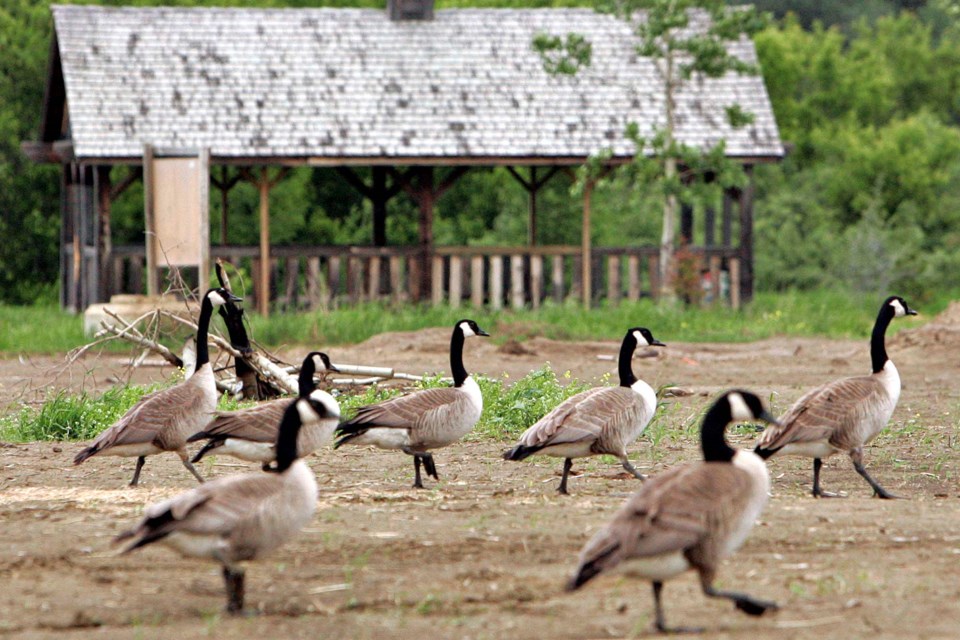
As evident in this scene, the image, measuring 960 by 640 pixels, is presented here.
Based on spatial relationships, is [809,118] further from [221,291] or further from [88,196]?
[221,291]

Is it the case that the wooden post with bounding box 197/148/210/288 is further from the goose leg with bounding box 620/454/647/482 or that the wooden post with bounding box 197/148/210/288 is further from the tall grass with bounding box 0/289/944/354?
the goose leg with bounding box 620/454/647/482

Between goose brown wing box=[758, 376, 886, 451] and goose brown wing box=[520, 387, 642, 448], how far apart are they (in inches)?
37.7

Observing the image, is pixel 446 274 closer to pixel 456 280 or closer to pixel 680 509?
pixel 456 280

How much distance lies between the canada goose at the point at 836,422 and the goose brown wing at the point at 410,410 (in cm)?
219

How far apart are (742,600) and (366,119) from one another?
65.3ft

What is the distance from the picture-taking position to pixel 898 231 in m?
31.1

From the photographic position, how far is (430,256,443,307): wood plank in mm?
25969

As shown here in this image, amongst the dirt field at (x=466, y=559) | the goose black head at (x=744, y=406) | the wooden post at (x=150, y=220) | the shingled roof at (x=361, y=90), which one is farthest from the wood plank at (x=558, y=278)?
the goose black head at (x=744, y=406)

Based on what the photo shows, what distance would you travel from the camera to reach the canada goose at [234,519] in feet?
21.0

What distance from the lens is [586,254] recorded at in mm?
26344

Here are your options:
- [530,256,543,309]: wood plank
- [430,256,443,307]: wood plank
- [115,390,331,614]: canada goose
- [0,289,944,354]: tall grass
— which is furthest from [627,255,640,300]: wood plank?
[115,390,331,614]: canada goose

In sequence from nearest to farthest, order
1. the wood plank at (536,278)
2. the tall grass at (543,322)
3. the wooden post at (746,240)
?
the tall grass at (543,322) → the wood plank at (536,278) → the wooden post at (746,240)

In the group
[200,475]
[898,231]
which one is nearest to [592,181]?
[898,231]

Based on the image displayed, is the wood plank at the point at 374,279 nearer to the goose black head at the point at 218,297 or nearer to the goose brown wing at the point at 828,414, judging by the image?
Result: the goose black head at the point at 218,297
